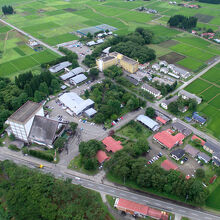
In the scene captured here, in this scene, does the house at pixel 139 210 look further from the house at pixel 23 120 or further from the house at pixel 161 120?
the house at pixel 23 120

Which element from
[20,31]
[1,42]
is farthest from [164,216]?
[20,31]

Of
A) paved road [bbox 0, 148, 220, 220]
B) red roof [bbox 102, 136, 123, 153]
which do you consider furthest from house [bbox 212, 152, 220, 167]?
red roof [bbox 102, 136, 123, 153]

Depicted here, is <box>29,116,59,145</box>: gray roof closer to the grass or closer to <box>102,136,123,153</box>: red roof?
the grass

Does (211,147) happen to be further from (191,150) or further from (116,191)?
(116,191)

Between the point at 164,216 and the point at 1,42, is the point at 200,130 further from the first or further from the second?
the point at 1,42

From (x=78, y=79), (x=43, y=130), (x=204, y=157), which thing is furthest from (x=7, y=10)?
(x=204, y=157)

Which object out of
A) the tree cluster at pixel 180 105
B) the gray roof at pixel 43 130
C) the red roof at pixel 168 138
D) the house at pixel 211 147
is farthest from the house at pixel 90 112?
the house at pixel 211 147
